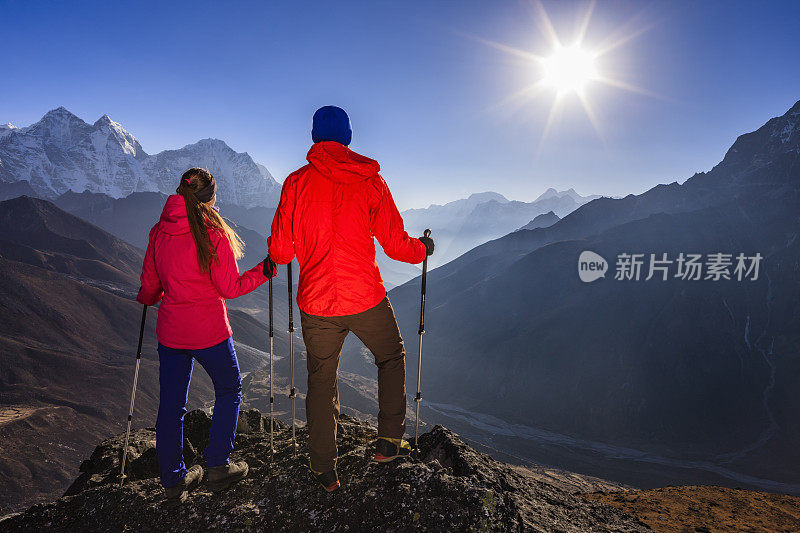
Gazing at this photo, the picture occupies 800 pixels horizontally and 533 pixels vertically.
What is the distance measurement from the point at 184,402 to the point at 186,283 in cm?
126

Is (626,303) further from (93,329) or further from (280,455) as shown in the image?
(93,329)

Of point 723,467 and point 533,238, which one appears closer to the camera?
point 723,467

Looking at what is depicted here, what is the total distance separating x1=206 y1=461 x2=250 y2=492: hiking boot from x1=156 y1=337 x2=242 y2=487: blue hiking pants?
2.4 inches

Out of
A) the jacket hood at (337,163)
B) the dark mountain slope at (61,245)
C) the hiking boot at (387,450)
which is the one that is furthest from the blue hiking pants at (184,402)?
the dark mountain slope at (61,245)

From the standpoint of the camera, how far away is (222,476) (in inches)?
159

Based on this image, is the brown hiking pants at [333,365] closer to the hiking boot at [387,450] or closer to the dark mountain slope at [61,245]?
the hiking boot at [387,450]

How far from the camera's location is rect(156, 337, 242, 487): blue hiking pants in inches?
150

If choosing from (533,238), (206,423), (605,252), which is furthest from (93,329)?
(533,238)

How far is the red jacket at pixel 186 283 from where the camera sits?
374 centimetres

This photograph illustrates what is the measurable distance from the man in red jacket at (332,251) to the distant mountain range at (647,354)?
89451mm

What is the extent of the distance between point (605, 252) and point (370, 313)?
15629 centimetres

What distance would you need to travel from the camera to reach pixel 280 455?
16.3 ft

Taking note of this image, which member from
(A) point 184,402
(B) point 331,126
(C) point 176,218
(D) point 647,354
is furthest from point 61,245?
(D) point 647,354

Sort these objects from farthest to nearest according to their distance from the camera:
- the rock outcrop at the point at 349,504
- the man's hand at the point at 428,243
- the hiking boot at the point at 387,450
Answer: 1. the man's hand at the point at 428,243
2. the hiking boot at the point at 387,450
3. the rock outcrop at the point at 349,504
